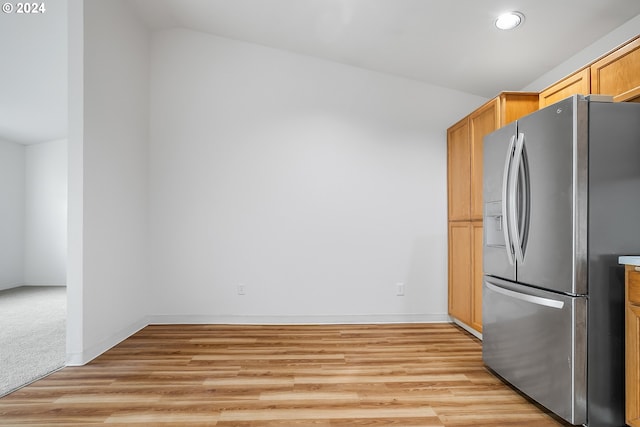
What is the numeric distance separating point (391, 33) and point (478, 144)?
4.05ft

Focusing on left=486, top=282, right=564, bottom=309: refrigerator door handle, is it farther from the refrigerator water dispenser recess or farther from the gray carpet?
the gray carpet

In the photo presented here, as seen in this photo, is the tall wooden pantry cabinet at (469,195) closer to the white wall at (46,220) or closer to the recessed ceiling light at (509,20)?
the recessed ceiling light at (509,20)

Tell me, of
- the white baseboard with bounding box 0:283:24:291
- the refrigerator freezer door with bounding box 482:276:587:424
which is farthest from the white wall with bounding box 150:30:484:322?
the white baseboard with bounding box 0:283:24:291

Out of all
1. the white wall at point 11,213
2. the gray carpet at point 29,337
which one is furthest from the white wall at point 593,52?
the white wall at point 11,213

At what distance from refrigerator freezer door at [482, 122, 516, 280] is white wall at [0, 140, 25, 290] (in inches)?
272

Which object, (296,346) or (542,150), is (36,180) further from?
(542,150)

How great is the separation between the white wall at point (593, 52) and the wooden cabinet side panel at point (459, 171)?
0.74 meters

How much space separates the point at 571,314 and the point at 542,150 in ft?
2.92

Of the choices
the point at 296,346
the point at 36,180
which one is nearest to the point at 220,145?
the point at 296,346

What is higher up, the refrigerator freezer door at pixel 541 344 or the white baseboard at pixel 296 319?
the refrigerator freezer door at pixel 541 344

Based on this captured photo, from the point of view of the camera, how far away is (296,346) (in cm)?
320

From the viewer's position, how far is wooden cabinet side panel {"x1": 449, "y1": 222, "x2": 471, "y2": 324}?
11.4ft

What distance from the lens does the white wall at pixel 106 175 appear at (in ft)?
9.03

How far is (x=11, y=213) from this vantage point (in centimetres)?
601
